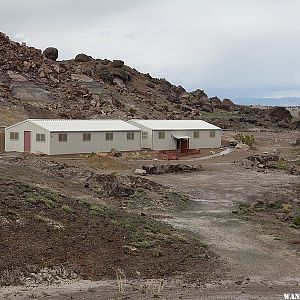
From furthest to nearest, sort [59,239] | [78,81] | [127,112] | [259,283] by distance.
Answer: [78,81]
[127,112]
[59,239]
[259,283]

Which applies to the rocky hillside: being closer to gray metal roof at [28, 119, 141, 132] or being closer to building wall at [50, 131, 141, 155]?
gray metal roof at [28, 119, 141, 132]

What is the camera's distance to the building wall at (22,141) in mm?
48812

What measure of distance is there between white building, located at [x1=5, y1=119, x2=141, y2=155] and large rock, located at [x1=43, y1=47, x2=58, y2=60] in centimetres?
5213

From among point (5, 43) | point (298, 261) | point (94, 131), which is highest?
point (5, 43)

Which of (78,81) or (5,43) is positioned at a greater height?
(5,43)

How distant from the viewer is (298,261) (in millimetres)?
18688

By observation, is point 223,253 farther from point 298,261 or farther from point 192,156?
point 192,156

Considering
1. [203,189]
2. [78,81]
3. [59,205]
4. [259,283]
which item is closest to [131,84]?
[78,81]

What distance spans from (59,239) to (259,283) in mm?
6524

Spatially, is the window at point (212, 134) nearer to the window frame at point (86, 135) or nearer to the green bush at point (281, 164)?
the green bush at point (281, 164)

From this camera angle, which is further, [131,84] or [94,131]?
[131,84]

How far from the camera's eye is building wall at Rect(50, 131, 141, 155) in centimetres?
4875

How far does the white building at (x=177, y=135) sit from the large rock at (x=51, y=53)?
1909 inches

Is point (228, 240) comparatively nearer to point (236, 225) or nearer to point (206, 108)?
point (236, 225)
